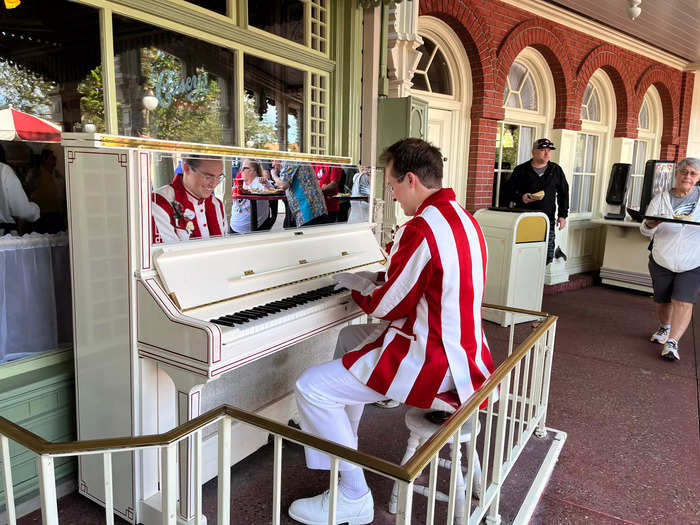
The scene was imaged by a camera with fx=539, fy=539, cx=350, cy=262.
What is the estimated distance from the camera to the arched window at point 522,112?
6.49m

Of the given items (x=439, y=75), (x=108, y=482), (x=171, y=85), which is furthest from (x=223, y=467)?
(x=439, y=75)

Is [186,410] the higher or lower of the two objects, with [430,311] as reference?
lower

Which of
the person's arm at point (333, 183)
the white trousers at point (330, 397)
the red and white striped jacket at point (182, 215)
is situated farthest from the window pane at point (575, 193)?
the red and white striped jacket at point (182, 215)

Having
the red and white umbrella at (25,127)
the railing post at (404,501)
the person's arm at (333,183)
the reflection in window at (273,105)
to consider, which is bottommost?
the railing post at (404,501)

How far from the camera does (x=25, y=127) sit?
2.21m

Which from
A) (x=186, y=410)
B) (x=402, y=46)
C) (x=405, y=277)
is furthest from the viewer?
(x=402, y=46)

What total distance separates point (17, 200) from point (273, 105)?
167 centimetres

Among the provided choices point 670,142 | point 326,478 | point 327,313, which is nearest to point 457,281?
point 327,313

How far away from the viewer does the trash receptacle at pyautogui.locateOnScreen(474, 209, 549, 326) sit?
492 centimetres

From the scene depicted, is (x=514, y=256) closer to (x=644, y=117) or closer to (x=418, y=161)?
(x=418, y=161)

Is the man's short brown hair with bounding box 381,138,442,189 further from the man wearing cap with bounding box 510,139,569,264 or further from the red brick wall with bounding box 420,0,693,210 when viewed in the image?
the man wearing cap with bounding box 510,139,569,264

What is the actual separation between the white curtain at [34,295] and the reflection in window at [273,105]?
4.46 feet

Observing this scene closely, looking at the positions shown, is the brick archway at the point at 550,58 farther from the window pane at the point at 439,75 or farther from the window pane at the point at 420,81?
the window pane at the point at 420,81

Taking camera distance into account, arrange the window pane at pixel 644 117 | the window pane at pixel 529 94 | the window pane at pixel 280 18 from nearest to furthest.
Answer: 1. the window pane at pixel 280 18
2. the window pane at pixel 529 94
3. the window pane at pixel 644 117
